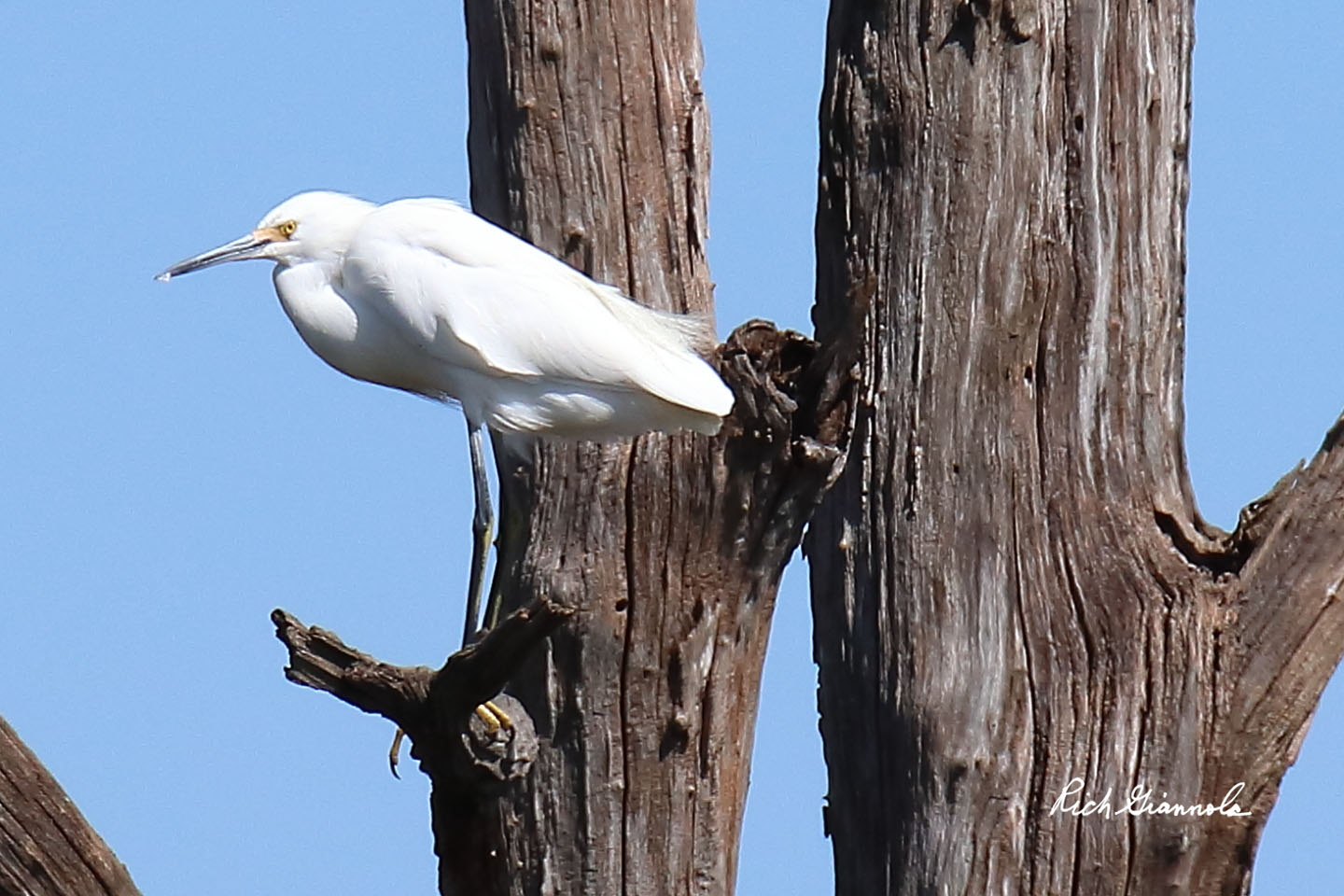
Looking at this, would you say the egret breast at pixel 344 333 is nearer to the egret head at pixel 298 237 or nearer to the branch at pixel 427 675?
the egret head at pixel 298 237

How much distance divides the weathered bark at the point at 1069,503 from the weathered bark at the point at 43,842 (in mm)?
1894

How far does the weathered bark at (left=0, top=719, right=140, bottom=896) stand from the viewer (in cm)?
419

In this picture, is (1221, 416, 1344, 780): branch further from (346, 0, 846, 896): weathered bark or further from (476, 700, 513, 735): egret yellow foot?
(476, 700, 513, 735): egret yellow foot

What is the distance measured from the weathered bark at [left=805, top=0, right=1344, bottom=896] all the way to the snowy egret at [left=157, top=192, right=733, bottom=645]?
1.92ft

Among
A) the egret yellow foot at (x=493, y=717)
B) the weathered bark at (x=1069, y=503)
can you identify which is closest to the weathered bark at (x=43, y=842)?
the egret yellow foot at (x=493, y=717)

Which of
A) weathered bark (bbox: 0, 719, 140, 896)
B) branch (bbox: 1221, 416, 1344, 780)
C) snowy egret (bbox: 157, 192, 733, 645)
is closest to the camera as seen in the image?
weathered bark (bbox: 0, 719, 140, 896)

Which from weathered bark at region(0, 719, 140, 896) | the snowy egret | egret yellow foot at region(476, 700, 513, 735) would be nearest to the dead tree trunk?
the snowy egret

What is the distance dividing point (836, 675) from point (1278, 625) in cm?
108

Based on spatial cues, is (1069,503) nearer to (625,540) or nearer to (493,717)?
(625,540)

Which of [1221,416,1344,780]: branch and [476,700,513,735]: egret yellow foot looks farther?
[1221,416,1344,780]: branch

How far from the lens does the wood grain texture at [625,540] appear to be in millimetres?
4801

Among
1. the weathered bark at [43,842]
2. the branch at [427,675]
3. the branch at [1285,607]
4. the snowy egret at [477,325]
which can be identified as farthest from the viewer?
the snowy egret at [477,325]

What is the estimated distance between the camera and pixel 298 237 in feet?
17.3

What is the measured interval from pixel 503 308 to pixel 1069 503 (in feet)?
4.71
